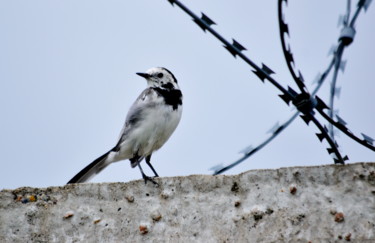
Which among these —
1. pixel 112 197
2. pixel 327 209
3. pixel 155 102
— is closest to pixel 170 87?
pixel 155 102

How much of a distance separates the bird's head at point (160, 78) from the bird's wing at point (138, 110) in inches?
9.0

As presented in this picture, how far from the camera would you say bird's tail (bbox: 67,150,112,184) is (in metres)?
4.86

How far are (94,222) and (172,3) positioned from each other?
4.02 ft

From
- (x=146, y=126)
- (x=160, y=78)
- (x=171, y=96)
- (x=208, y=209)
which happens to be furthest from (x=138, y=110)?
(x=208, y=209)

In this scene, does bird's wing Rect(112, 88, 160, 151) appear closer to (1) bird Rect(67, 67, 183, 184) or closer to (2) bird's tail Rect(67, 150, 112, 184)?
(1) bird Rect(67, 67, 183, 184)

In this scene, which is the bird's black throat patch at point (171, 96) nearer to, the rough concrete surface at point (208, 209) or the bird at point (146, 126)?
the bird at point (146, 126)

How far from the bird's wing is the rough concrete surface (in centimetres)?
184

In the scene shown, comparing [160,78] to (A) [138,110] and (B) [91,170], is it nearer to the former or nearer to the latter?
(A) [138,110]

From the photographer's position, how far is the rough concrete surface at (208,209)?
3.15 m

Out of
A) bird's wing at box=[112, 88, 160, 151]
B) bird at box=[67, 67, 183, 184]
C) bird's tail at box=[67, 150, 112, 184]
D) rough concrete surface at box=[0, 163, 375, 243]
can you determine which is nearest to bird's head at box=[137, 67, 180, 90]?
bird at box=[67, 67, 183, 184]

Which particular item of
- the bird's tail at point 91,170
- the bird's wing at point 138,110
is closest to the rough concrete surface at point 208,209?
the bird's tail at point 91,170

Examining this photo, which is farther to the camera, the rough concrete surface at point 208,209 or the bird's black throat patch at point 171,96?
the bird's black throat patch at point 171,96

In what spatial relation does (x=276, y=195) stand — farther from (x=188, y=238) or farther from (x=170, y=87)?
(x=170, y=87)

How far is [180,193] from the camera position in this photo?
11.2 ft
